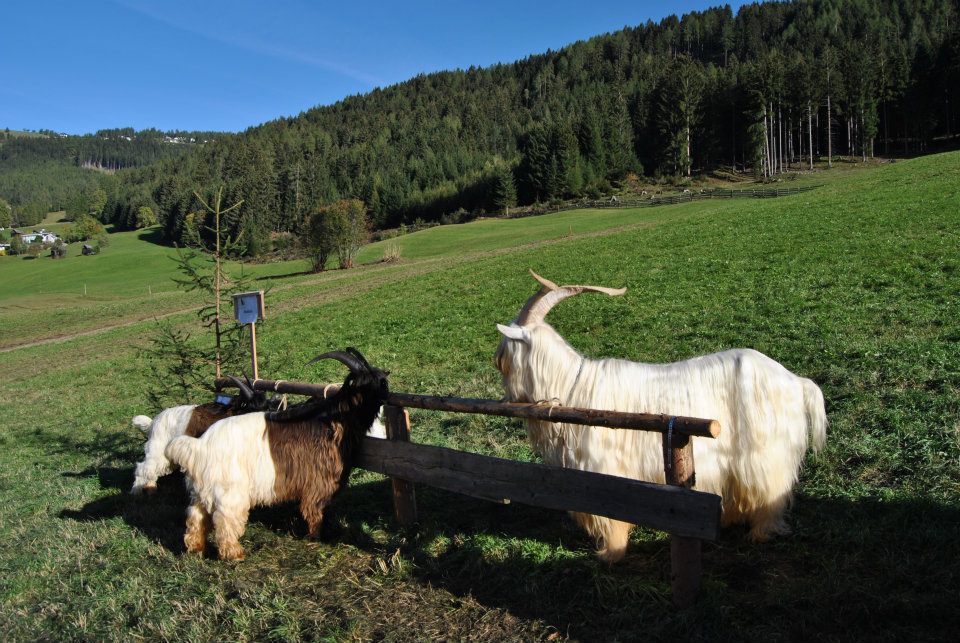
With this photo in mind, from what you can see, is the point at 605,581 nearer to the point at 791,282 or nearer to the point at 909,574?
the point at 909,574

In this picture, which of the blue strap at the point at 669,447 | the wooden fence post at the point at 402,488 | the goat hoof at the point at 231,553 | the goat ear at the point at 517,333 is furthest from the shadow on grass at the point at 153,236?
the blue strap at the point at 669,447

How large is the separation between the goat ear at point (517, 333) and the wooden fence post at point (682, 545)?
56.1 inches

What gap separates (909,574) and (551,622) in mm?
2437

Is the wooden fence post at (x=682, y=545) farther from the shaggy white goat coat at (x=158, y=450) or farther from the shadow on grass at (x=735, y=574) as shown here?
the shaggy white goat coat at (x=158, y=450)

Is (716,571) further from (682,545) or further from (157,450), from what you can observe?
(157,450)

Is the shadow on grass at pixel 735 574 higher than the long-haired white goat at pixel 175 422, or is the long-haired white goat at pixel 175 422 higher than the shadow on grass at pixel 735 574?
the long-haired white goat at pixel 175 422

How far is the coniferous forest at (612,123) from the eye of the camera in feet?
270

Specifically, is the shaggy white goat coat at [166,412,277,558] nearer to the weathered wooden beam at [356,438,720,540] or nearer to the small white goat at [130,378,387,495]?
the weathered wooden beam at [356,438,720,540]

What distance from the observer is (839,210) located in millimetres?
22375

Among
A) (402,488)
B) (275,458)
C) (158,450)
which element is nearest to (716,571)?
(402,488)

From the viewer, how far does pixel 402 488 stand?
5.89 metres

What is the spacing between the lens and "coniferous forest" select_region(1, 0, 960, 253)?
270ft

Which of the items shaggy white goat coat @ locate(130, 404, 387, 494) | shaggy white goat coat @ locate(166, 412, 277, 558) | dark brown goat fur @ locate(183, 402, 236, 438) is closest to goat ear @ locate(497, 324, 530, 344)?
shaggy white goat coat @ locate(166, 412, 277, 558)

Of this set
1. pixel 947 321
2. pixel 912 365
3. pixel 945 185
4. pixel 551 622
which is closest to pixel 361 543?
pixel 551 622
